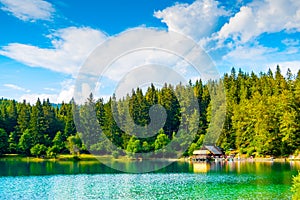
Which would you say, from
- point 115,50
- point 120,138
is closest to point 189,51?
point 115,50

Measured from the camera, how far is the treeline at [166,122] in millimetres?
A: 56406

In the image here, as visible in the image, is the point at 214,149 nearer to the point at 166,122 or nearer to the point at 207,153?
the point at 207,153

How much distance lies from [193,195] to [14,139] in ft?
181

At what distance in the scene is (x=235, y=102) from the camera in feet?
225

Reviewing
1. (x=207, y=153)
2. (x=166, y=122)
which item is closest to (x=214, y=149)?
(x=207, y=153)

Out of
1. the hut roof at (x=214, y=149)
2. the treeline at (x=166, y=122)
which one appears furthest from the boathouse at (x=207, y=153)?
the treeline at (x=166, y=122)

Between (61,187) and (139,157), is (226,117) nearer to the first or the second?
(139,157)

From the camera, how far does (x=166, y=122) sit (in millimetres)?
71250

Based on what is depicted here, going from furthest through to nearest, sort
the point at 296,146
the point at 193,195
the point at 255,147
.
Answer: the point at 255,147, the point at 296,146, the point at 193,195

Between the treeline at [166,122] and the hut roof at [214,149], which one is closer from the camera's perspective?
the treeline at [166,122]

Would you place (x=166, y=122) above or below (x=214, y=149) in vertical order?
above

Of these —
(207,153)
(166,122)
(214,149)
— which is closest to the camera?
(207,153)

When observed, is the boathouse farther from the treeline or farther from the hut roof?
the treeline

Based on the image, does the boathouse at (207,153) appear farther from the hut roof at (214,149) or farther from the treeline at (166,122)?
the treeline at (166,122)
